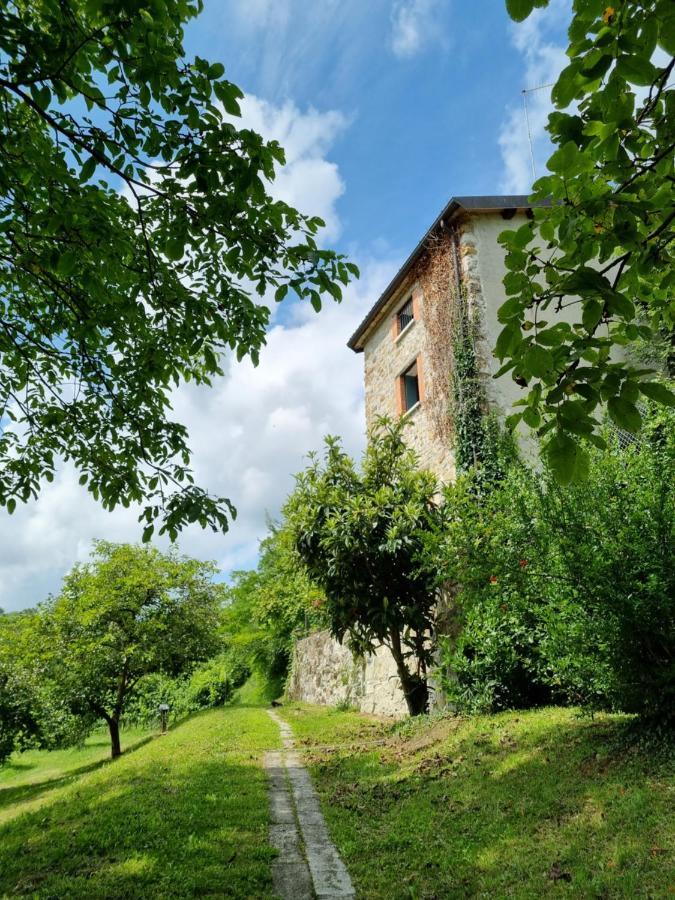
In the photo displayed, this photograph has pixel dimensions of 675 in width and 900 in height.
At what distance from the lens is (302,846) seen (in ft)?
14.4

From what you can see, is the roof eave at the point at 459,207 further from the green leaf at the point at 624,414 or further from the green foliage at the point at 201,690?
the green foliage at the point at 201,690

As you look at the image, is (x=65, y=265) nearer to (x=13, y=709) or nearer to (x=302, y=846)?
(x=302, y=846)

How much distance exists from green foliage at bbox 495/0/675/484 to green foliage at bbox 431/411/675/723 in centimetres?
331

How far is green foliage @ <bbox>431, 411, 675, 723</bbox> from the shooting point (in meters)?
4.49

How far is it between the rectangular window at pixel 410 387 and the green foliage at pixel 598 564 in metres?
7.46

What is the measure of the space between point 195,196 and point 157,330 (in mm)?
1881

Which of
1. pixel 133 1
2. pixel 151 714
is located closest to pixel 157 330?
pixel 133 1

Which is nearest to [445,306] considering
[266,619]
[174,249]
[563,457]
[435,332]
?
[435,332]

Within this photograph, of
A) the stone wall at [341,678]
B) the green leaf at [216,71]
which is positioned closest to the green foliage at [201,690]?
the stone wall at [341,678]

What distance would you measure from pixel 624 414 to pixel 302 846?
14.5 feet

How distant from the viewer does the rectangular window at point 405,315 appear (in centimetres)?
1358

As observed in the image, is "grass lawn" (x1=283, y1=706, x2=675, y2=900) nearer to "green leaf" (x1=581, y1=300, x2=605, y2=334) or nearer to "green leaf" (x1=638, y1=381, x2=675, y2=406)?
"green leaf" (x1=638, y1=381, x2=675, y2=406)

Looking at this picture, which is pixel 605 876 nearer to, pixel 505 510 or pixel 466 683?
pixel 505 510

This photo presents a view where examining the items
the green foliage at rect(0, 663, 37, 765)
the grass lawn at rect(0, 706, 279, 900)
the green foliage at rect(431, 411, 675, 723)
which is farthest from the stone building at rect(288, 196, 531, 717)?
the green foliage at rect(0, 663, 37, 765)
